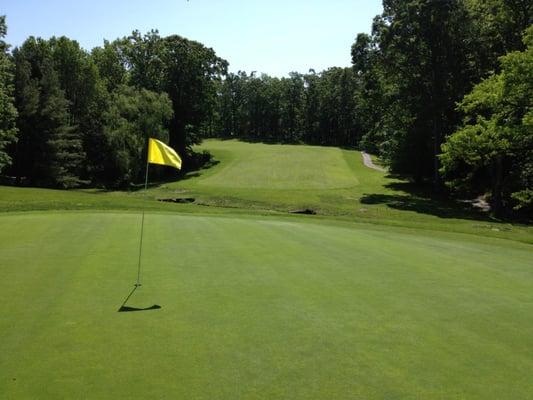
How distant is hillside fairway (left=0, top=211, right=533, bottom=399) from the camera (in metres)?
4.96

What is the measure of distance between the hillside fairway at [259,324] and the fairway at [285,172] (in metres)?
35.2

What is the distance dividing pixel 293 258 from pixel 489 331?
5127 mm

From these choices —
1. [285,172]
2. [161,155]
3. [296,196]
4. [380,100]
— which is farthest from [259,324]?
[285,172]

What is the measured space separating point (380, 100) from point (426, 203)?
1235cm

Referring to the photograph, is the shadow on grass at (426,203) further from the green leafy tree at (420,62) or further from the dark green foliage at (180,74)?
the dark green foliage at (180,74)

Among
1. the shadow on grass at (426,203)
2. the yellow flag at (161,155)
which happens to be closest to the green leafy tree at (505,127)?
the shadow on grass at (426,203)

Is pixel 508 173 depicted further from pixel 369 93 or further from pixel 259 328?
pixel 259 328

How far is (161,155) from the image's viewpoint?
10.0m

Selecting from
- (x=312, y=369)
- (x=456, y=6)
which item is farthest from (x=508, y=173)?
(x=312, y=369)

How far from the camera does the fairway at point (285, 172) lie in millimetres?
47594

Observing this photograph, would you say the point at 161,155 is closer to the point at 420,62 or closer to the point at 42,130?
the point at 420,62

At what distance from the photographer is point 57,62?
61.9m

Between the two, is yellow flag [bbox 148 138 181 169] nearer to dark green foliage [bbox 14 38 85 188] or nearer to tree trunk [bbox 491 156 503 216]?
tree trunk [bbox 491 156 503 216]

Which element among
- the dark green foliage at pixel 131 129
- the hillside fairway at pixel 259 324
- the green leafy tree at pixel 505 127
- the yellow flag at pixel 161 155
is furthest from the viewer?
the dark green foliage at pixel 131 129
